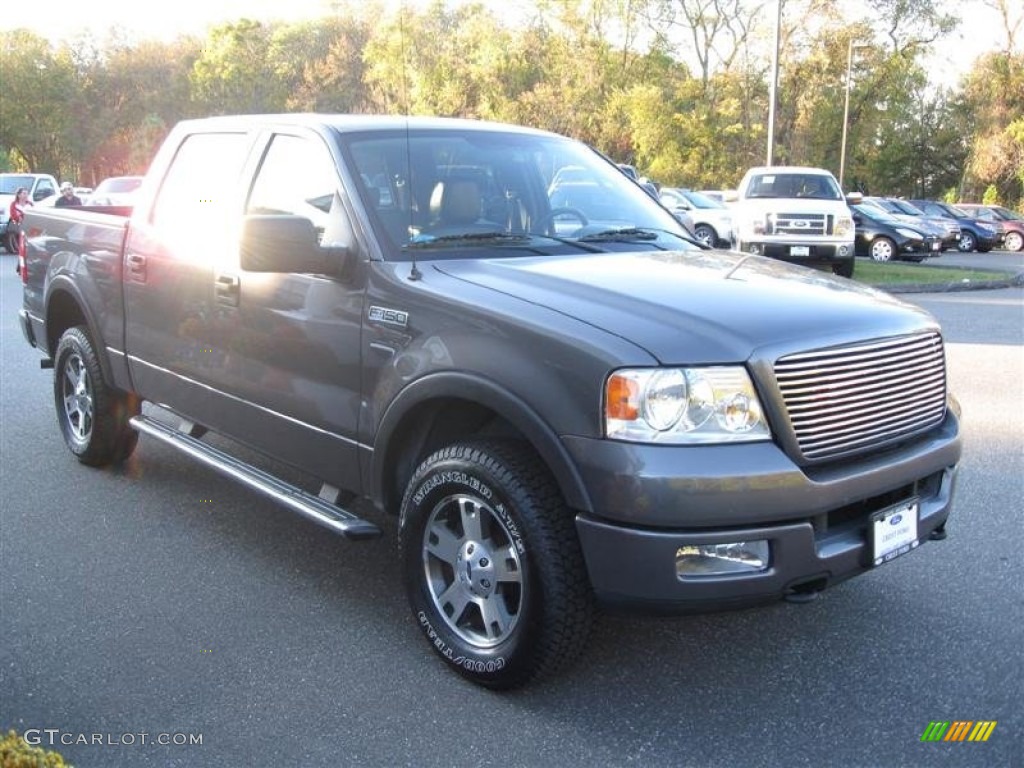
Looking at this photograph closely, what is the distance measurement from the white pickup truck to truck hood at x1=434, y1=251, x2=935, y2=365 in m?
14.0

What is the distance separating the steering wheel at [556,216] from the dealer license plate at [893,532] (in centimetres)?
183

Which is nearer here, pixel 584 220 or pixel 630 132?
pixel 584 220

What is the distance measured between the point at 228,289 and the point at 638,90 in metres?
45.2

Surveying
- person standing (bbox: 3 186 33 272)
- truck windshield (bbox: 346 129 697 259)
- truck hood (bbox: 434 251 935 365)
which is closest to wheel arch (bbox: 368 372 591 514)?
truck hood (bbox: 434 251 935 365)

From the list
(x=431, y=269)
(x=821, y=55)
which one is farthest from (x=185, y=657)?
(x=821, y=55)

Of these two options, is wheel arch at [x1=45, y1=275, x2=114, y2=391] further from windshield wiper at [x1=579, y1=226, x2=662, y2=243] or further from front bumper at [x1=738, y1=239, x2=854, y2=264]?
front bumper at [x1=738, y1=239, x2=854, y2=264]

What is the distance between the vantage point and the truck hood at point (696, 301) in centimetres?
320

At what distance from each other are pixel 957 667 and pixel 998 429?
4000 millimetres

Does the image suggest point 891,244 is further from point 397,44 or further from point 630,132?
point 397,44

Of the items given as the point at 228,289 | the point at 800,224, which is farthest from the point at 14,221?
the point at 228,289

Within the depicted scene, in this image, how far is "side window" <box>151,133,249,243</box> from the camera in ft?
15.9

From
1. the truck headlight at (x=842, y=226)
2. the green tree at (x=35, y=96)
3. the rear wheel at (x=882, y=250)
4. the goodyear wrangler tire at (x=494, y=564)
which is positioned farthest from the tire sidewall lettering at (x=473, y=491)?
the green tree at (x=35, y=96)

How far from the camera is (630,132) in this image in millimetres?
49562

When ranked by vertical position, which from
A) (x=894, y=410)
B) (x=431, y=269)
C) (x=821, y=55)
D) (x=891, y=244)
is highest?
(x=821, y=55)
